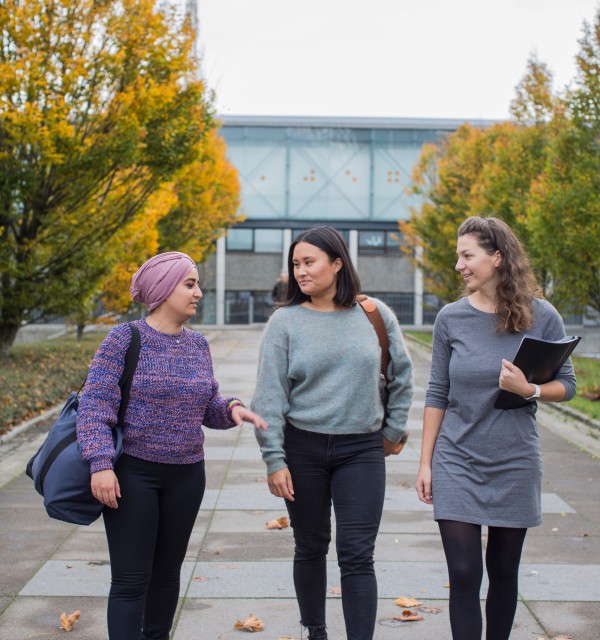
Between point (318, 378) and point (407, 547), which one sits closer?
point (318, 378)

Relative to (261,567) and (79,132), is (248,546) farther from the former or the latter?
(79,132)

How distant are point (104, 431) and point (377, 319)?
1.21 meters

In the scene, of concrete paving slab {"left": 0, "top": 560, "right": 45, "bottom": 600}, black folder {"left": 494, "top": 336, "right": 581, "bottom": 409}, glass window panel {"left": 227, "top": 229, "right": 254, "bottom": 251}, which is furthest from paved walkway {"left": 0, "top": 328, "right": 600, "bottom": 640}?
glass window panel {"left": 227, "top": 229, "right": 254, "bottom": 251}

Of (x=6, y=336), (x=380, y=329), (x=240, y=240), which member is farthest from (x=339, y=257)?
(x=240, y=240)

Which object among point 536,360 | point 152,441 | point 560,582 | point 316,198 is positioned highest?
point 316,198

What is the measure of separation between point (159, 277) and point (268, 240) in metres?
45.1

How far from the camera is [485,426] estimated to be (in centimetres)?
399

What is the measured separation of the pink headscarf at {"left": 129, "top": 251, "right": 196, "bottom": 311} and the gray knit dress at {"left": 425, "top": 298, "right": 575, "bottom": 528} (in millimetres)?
1053

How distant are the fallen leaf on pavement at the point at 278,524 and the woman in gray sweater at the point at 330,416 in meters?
2.89

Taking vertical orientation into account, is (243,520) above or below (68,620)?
below

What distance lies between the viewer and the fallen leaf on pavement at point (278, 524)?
7.31 meters

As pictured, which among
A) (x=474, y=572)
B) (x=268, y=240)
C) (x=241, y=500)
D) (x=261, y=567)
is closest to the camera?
(x=474, y=572)

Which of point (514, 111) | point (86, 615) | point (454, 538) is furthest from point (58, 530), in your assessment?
point (514, 111)

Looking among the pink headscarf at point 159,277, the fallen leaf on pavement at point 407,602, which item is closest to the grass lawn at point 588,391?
the fallen leaf on pavement at point 407,602
